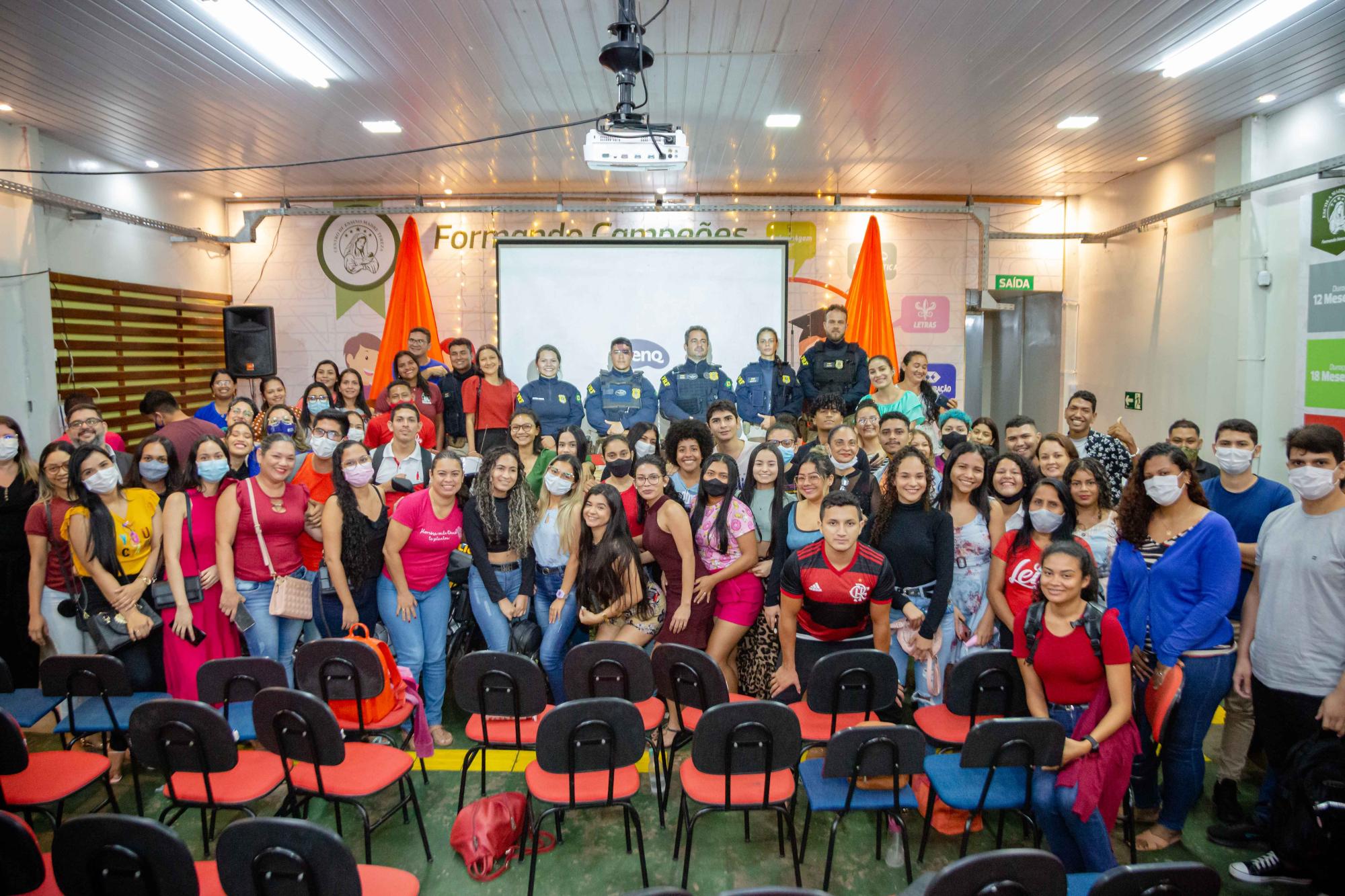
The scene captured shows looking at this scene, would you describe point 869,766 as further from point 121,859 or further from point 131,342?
point 131,342

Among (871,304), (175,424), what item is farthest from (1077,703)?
(871,304)

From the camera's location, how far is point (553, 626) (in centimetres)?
389

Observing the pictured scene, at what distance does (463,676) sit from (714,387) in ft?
14.0

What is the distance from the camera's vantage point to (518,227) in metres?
8.86

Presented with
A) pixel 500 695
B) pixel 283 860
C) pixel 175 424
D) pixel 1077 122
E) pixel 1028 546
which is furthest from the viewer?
pixel 1077 122

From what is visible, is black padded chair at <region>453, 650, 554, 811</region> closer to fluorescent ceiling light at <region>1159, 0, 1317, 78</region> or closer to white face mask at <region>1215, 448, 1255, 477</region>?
white face mask at <region>1215, 448, 1255, 477</region>

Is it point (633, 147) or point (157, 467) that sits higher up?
point (633, 147)

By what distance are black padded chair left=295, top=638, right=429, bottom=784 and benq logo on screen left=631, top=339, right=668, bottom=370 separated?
6.00 meters

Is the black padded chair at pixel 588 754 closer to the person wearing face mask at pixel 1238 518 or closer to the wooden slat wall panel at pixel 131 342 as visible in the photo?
the person wearing face mask at pixel 1238 518

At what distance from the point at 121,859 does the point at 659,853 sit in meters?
1.89

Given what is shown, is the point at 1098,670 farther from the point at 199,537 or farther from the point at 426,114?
the point at 426,114

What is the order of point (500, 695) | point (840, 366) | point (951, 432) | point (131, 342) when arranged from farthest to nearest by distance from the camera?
point (131, 342)
point (840, 366)
point (951, 432)
point (500, 695)

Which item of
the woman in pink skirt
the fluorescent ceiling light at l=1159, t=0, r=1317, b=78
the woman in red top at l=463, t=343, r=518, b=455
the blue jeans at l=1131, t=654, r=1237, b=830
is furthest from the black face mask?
the fluorescent ceiling light at l=1159, t=0, r=1317, b=78

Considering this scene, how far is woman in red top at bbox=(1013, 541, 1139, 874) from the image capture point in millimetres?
2584
